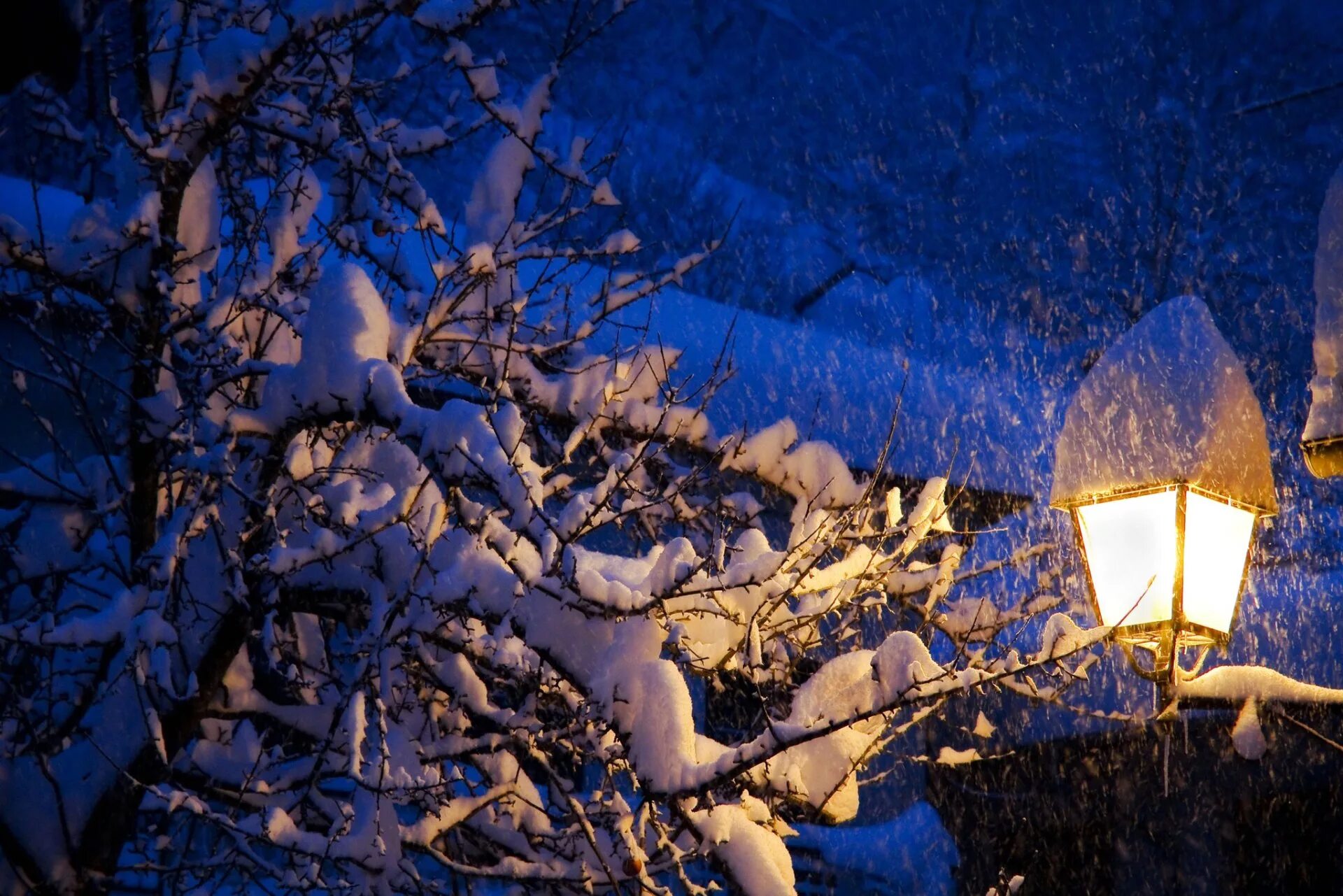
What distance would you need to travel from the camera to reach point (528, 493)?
8.82 ft

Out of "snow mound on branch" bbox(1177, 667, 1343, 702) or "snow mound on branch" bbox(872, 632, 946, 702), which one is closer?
"snow mound on branch" bbox(872, 632, 946, 702)

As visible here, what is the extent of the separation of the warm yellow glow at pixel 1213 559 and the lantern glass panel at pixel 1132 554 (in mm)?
50

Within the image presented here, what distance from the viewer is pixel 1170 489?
122 inches

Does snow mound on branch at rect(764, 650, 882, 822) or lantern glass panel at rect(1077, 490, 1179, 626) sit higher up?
lantern glass panel at rect(1077, 490, 1179, 626)

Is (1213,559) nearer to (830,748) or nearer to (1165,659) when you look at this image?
(1165,659)

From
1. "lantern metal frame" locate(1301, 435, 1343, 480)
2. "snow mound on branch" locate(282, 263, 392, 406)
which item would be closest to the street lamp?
"lantern metal frame" locate(1301, 435, 1343, 480)

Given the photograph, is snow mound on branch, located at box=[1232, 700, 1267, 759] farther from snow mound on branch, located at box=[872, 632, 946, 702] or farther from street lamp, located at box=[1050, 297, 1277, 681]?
snow mound on branch, located at box=[872, 632, 946, 702]

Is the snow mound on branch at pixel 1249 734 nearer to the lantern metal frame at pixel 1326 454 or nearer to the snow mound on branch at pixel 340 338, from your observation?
the lantern metal frame at pixel 1326 454

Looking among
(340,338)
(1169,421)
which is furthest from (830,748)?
(340,338)

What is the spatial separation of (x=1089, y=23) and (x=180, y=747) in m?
14.9

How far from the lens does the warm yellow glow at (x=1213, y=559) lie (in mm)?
3078

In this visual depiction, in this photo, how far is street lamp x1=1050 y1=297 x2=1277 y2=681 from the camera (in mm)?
3074

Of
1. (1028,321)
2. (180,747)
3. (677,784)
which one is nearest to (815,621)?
(677,784)

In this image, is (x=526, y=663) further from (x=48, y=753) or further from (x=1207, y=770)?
(x=1207, y=770)
